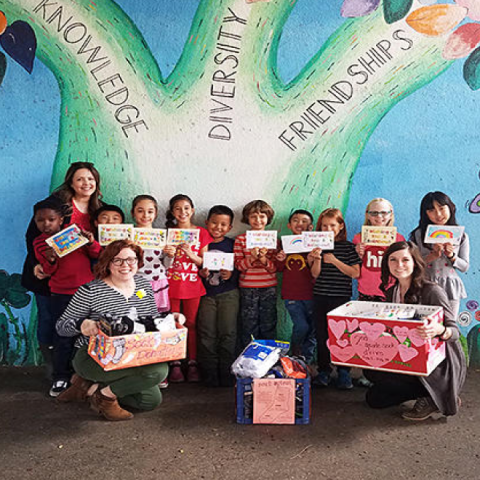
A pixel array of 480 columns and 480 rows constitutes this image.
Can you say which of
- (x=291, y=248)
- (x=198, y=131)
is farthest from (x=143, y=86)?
(x=291, y=248)

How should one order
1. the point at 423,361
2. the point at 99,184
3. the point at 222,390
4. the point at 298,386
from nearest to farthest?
the point at 423,361, the point at 298,386, the point at 222,390, the point at 99,184

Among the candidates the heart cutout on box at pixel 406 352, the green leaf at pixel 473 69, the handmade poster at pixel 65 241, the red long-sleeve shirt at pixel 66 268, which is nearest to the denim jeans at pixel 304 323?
the heart cutout on box at pixel 406 352

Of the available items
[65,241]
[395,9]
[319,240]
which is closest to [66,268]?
[65,241]

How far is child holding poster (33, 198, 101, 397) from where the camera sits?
12.1 ft

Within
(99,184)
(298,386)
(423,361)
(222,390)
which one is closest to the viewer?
(423,361)

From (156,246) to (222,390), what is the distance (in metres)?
1.15

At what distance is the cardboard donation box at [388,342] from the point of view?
9.29 ft

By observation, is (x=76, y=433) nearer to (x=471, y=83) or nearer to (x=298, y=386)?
(x=298, y=386)

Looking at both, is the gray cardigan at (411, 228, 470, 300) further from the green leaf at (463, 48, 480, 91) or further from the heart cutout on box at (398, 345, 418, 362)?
the green leaf at (463, 48, 480, 91)

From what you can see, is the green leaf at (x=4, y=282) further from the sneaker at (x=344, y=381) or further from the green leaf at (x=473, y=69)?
the green leaf at (x=473, y=69)

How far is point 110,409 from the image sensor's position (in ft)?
10.2

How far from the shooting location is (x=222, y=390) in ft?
12.2

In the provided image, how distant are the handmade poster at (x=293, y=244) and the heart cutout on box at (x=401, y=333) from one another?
114 cm

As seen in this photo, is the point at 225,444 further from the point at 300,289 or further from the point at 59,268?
the point at 59,268
